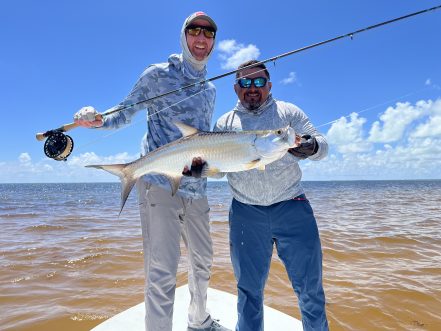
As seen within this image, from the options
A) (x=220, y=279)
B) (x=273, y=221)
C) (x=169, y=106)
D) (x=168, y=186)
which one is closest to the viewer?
(x=273, y=221)

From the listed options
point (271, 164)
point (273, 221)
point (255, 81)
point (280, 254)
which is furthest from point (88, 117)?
point (280, 254)

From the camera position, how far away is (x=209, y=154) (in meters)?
3.28

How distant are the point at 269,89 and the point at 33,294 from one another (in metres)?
5.71

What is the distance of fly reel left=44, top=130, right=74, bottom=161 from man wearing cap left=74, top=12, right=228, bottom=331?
63 cm

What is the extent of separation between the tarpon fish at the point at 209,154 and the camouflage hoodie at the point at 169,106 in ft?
0.84

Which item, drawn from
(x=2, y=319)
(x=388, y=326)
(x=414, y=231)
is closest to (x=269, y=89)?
(x=388, y=326)

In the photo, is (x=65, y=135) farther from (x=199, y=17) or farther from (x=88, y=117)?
(x=199, y=17)

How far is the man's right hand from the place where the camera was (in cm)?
343

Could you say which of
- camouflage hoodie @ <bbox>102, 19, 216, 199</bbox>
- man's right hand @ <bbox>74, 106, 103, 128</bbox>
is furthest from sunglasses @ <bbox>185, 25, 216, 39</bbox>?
man's right hand @ <bbox>74, 106, 103, 128</bbox>

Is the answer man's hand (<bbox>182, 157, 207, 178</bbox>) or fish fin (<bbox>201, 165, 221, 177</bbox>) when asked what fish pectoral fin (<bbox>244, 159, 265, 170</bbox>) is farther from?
man's hand (<bbox>182, 157, 207, 178</bbox>)

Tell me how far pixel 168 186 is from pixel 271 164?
1.08 m

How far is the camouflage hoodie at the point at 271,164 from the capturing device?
340cm

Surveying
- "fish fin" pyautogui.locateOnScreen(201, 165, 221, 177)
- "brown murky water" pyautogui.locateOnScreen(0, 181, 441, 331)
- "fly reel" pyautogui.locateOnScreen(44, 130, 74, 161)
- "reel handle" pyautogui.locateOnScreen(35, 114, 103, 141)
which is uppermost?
"reel handle" pyautogui.locateOnScreen(35, 114, 103, 141)

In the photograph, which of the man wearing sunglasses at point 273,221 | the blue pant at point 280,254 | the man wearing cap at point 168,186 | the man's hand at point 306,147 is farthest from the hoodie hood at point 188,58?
the blue pant at point 280,254
